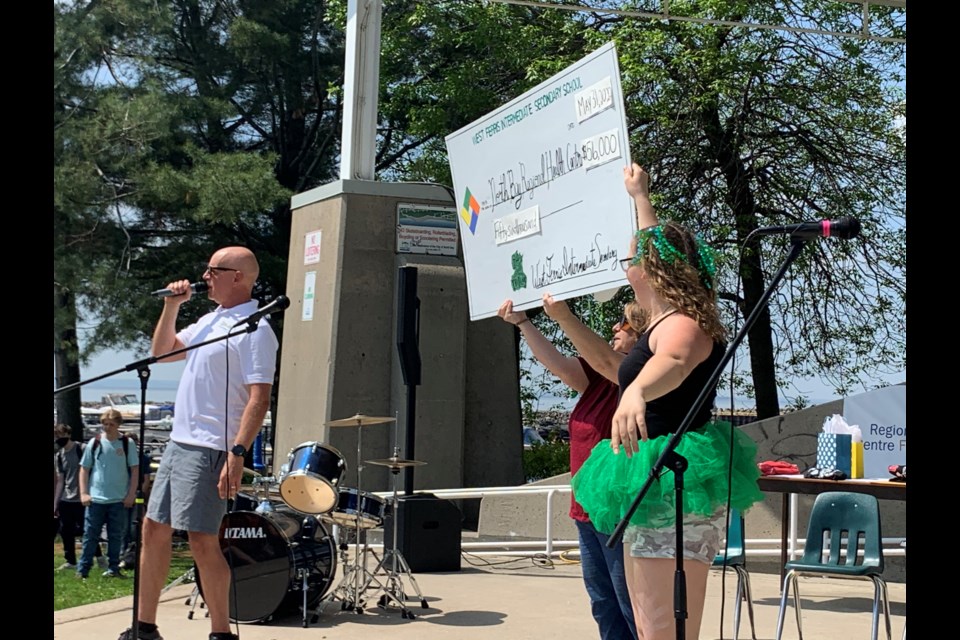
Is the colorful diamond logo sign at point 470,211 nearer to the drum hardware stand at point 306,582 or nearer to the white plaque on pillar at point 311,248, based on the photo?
the drum hardware stand at point 306,582

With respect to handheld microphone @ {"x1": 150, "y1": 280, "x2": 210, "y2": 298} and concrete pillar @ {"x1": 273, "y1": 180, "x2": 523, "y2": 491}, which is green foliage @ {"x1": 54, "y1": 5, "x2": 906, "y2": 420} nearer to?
concrete pillar @ {"x1": 273, "y1": 180, "x2": 523, "y2": 491}

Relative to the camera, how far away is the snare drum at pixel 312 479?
7.21 meters

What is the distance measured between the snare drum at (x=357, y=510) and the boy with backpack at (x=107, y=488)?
15.5 feet

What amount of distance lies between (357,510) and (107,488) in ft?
17.0

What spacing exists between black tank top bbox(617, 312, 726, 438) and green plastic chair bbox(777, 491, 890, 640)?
9.35 ft

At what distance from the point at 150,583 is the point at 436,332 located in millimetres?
6620

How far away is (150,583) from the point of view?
225 inches

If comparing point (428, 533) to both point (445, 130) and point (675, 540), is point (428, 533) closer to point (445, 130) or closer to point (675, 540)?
point (675, 540)

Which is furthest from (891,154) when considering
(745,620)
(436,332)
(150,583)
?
(150,583)

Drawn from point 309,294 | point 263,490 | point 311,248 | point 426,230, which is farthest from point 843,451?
point 311,248

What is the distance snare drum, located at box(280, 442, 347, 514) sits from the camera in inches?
284

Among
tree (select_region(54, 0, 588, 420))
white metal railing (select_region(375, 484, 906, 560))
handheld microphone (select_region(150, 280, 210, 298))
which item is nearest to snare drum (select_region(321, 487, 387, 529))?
white metal railing (select_region(375, 484, 906, 560))

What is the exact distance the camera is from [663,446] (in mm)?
3709
